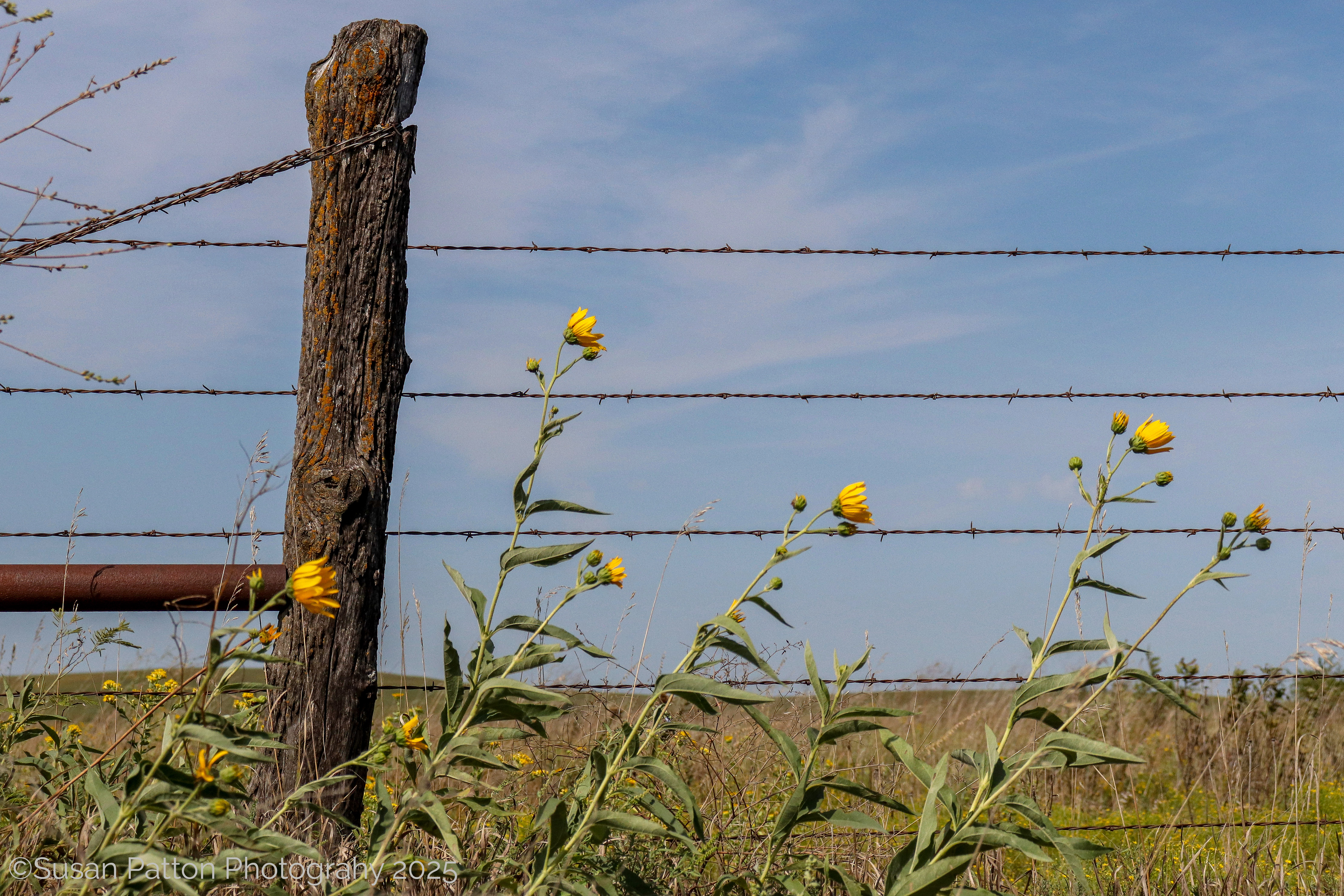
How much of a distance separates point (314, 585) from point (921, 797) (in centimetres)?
290

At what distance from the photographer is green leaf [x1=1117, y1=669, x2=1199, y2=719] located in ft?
4.37

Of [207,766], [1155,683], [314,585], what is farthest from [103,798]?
[1155,683]

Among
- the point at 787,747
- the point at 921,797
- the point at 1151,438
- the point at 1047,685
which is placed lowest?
the point at 921,797

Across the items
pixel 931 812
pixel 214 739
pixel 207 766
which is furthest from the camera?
pixel 931 812

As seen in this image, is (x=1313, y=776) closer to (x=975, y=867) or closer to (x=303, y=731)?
(x=975, y=867)

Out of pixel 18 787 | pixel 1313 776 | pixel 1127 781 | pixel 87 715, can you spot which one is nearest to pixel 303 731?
pixel 18 787

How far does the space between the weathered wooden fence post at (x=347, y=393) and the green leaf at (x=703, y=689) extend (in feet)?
3.10

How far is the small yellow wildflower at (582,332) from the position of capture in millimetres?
1494

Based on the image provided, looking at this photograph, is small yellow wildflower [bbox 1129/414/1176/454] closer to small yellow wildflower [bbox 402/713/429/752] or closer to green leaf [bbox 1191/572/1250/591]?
green leaf [bbox 1191/572/1250/591]

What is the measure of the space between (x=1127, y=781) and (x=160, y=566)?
4.65 meters

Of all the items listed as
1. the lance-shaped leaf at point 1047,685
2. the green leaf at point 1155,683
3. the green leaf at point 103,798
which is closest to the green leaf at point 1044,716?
the lance-shaped leaf at point 1047,685

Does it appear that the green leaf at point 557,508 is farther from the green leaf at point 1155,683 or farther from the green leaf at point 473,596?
the green leaf at point 1155,683

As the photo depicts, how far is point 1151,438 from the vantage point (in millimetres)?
1490

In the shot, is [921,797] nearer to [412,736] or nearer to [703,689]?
[412,736]
